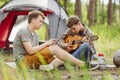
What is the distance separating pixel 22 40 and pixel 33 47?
0.64 feet

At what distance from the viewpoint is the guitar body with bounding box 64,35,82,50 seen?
6.51m

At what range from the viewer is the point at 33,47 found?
5805 millimetres

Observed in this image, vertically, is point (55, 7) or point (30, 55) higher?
point (55, 7)

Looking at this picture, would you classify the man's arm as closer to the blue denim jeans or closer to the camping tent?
the blue denim jeans

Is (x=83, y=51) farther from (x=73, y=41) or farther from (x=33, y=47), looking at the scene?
(x=33, y=47)

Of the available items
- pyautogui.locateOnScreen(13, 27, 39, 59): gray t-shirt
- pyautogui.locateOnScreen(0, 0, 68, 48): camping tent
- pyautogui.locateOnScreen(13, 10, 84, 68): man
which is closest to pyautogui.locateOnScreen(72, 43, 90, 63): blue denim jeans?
pyautogui.locateOnScreen(13, 10, 84, 68): man

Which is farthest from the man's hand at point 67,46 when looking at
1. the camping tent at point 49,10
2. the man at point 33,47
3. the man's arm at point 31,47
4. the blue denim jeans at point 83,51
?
the camping tent at point 49,10

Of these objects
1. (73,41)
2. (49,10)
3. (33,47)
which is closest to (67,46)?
(73,41)

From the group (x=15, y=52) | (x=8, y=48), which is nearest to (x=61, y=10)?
(x=8, y=48)

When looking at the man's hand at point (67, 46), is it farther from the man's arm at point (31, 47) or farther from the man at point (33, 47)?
the man's arm at point (31, 47)

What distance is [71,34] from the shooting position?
6.76 meters

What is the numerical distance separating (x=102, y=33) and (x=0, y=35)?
4.57 m

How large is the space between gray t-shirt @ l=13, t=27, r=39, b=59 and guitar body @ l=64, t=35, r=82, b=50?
0.74 m

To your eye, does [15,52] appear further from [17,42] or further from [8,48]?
[8,48]
